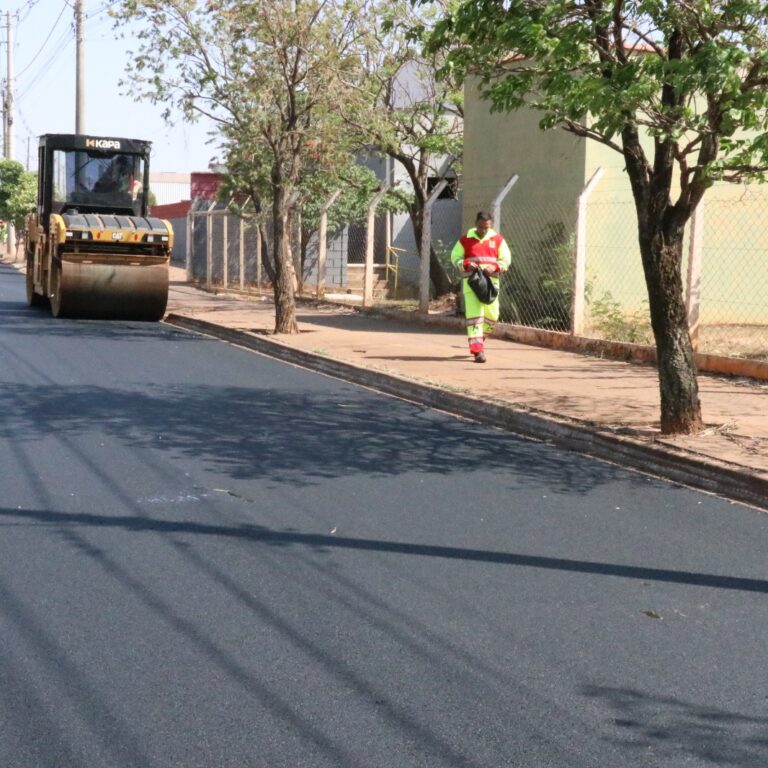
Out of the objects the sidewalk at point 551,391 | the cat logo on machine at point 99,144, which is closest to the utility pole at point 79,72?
the cat logo on machine at point 99,144

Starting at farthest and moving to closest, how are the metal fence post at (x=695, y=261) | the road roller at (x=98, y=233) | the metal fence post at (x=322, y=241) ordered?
the metal fence post at (x=322, y=241) < the road roller at (x=98, y=233) < the metal fence post at (x=695, y=261)

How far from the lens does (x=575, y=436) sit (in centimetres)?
908

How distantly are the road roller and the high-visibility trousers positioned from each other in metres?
7.02

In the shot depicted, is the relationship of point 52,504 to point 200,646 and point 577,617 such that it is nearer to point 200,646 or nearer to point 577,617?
point 200,646

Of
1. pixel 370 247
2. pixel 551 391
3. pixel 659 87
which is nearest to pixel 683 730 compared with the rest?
pixel 659 87

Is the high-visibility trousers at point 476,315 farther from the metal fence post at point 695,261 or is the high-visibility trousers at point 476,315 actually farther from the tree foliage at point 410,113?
the tree foliage at point 410,113

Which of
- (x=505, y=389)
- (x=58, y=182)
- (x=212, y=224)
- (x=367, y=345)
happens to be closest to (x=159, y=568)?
(x=505, y=389)

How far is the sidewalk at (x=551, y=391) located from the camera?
26.3 feet

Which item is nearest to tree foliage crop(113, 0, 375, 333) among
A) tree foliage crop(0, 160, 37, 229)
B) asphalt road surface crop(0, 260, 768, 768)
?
asphalt road surface crop(0, 260, 768, 768)

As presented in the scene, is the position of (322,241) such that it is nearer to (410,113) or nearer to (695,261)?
(410,113)

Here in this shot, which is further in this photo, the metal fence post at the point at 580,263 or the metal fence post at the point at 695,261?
the metal fence post at the point at 580,263

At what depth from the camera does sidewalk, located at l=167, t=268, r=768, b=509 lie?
802 centimetres

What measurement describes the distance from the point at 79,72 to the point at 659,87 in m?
23.1

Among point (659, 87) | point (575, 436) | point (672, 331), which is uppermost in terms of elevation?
point (659, 87)
